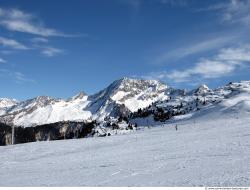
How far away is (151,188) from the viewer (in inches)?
641

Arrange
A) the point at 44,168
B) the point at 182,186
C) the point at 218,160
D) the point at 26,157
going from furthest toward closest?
the point at 26,157, the point at 44,168, the point at 218,160, the point at 182,186

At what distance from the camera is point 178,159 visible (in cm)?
2408

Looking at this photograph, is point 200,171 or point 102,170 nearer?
point 200,171

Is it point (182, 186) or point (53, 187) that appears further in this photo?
point (53, 187)

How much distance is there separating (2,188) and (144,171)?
7.28 meters

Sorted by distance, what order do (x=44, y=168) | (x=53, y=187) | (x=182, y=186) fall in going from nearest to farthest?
(x=182, y=186), (x=53, y=187), (x=44, y=168)

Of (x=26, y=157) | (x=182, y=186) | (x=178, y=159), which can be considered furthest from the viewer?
(x=26, y=157)

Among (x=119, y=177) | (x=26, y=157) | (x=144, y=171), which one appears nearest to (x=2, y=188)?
(x=119, y=177)

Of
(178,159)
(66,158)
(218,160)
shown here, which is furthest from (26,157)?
(218,160)

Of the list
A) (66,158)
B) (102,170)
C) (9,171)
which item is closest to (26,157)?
(66,158)

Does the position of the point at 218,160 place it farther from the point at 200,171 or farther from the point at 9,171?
the point at 9,171

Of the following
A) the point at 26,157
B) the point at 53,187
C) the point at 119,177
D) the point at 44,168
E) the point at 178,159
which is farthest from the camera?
the point at 26,157

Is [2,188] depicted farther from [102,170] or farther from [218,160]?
[218,160]

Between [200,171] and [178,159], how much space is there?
4943 millimetres
